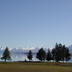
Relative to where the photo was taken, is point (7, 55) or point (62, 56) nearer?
point (62, 56)

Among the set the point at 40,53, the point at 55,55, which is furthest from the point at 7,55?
the point at 55,55

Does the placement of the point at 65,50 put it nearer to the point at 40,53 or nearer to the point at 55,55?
the point at 55,55

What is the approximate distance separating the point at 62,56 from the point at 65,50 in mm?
4598

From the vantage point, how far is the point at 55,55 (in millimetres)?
112750

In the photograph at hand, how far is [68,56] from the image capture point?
116062 millimetres

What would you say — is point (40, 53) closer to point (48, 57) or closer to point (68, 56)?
point (48, 57)

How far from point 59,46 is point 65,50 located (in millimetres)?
3516

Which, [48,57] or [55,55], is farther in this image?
[48,57]

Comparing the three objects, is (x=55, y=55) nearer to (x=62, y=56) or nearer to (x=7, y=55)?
(x=62, y=56)

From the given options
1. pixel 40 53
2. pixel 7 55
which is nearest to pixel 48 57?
pixel 40 53

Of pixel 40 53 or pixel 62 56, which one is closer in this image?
pixel 62 56

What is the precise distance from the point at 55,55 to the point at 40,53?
1069 cm

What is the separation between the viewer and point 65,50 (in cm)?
11425

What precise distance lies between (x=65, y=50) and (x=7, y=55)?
29258 mm
